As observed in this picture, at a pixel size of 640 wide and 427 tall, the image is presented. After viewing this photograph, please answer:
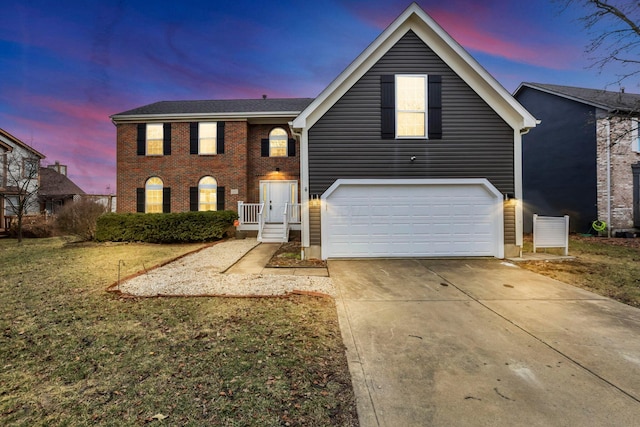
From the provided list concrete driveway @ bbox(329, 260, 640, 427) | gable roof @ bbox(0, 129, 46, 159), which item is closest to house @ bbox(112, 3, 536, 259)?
concrete driveway @ bbox(329, 260, 640, 427)

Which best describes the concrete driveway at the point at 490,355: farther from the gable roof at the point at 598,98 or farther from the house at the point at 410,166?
the gable roof at the point at 598,98

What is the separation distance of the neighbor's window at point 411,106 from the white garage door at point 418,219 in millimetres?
1702

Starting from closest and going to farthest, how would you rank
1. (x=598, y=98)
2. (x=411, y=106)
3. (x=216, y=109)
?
(x=411, y=106) → (x=598, y=98) → (x=216, y=109)

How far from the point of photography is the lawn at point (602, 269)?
17.3 feet

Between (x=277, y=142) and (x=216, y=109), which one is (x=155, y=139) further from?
(x=277, y=142)

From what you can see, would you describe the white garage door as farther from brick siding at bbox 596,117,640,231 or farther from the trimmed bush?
brick siding at bbox 596,117,640,231

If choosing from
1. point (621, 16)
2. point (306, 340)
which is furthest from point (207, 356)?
point (621, 16)

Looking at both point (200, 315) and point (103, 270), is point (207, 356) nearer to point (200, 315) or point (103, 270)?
point (200, 315)

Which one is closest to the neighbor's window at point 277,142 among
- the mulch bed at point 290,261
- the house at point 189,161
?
the house at point 189,161

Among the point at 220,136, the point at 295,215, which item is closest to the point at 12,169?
the point at 220,136

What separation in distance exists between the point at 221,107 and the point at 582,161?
19226mm

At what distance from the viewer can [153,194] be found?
575 inches

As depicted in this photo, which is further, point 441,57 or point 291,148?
point 291,148

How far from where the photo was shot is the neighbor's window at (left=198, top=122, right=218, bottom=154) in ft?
47.7
